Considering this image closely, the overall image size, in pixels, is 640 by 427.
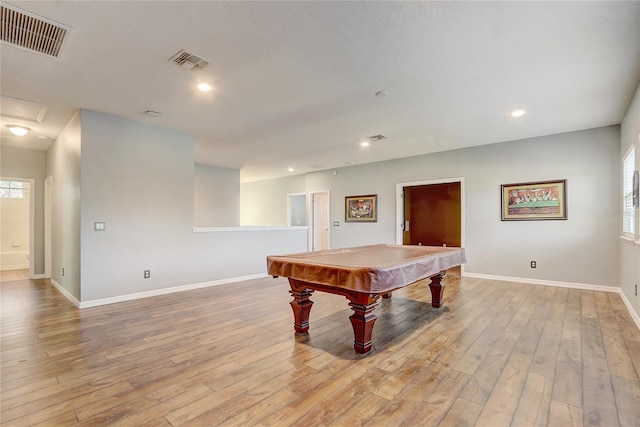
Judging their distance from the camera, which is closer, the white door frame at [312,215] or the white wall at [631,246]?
the white wall at [631,246]

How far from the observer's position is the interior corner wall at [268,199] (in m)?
9.42

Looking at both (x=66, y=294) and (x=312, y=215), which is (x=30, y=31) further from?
(x=312, y=215)

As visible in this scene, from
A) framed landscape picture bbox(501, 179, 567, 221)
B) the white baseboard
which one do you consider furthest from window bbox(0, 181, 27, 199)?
framed landscape picture bbox(501, 179, 567, 221)

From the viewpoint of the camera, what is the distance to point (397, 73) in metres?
2.86

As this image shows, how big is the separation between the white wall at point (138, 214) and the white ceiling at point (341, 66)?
1.08 feet

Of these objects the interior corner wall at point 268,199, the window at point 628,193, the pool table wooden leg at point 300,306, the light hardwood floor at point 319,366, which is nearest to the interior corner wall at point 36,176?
the light hardwood floor at point 319,366

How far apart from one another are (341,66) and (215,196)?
5928mm

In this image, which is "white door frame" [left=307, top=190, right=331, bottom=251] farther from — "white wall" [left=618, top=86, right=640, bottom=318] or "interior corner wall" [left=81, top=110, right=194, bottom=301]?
"white wall" [left=618, top=86, right=640, bottom=318]

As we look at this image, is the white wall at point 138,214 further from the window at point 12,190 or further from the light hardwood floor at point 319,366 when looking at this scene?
the window at point 12,190

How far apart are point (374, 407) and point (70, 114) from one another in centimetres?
489

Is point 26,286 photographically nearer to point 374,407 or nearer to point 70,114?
point 70,114

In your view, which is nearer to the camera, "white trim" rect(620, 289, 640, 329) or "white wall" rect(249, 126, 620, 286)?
"white trim" rect(620, 289, 640, 329)

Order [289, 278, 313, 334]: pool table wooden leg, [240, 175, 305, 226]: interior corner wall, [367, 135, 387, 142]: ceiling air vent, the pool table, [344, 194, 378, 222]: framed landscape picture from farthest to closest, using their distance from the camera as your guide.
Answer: [240, 175, 305, 226]: interior corner wall < [344, 194, 378, 222]: framed landscape picture < [367, 135, 387, 142]: ceiling air vent < [289, 278, 313, 334]: pool table wooden leg < the pool table

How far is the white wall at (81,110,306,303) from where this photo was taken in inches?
151
